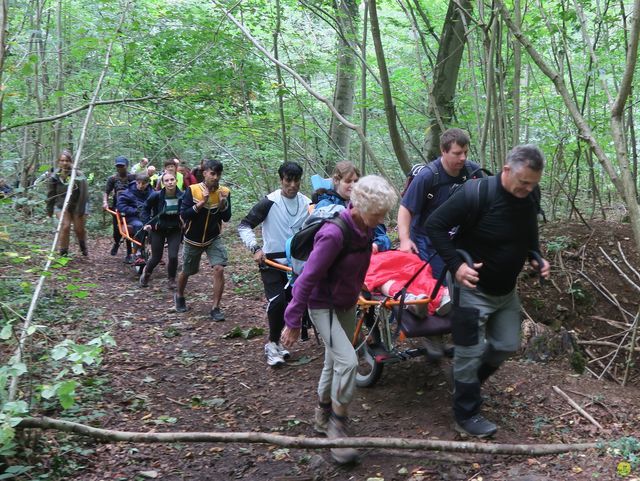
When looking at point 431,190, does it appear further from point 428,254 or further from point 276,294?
point 276,294

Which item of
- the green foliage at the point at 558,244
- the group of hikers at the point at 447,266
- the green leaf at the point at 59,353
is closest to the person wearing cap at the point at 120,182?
the green foliage at the point at 558,244

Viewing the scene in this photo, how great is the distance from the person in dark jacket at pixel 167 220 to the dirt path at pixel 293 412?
253 centimetres

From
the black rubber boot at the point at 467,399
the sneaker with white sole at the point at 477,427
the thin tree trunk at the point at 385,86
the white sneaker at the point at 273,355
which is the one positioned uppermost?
the thin tree trunk at the point at 385,86

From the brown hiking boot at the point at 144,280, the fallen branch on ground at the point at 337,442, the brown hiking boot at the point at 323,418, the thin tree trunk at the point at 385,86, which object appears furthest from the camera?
the brown hiking boot at the point at 144,280

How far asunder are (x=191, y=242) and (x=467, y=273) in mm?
5240

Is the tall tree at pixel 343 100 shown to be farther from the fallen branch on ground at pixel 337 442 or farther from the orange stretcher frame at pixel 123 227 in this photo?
the fallen branch on ground at pixel 337 442

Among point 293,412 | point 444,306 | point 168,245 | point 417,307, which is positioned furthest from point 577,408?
point 168,245

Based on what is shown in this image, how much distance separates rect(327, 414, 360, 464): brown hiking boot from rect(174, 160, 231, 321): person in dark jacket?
4263mm

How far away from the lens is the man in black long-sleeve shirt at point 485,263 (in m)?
4.02

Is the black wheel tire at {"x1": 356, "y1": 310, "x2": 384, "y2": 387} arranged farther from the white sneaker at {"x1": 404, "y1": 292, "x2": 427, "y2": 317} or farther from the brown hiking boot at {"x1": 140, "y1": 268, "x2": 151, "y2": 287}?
the brown hiking boot at {"x1": 140, "y1": 268, "x2": 151, "y2": 287}

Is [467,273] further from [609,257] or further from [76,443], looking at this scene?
[609,257]

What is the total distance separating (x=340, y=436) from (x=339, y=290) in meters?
1.12

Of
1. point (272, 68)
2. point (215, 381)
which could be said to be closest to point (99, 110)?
point (272, 68)

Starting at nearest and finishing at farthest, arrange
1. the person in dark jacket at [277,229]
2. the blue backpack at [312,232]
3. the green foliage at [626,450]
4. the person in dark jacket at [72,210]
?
the green foliage at [626,450] → the blue backpack at [312,232] → the person in dark jacket at [277,229] → the person in dark jacket at [72,210]
